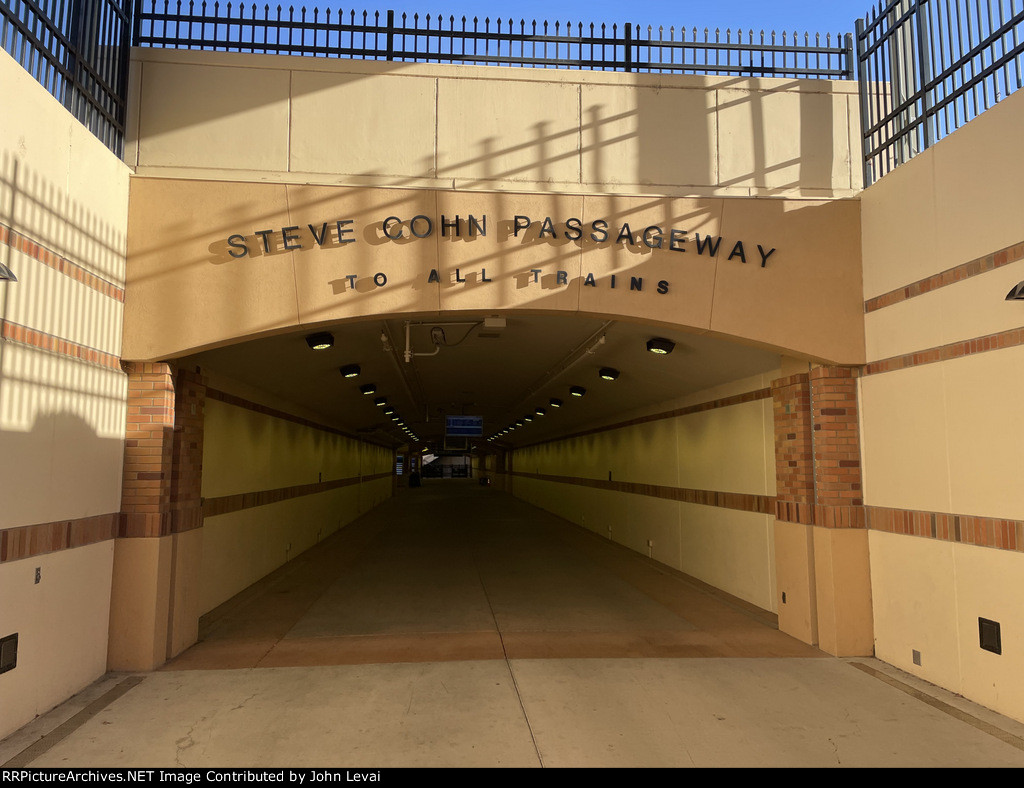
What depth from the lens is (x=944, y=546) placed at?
5.72 m

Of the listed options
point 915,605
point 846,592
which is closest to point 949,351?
point 915,605

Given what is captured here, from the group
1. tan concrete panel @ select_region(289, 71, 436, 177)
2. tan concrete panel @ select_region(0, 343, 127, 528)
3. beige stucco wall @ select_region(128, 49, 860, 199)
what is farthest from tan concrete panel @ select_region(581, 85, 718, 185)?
tan concrete panel @ select_region(0, 343, 127, 528)

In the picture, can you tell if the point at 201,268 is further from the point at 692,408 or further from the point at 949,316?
the point at 692,408

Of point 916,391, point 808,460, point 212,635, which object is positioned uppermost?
point 916,391

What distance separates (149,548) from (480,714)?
3438mm

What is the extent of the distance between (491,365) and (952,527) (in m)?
7.89

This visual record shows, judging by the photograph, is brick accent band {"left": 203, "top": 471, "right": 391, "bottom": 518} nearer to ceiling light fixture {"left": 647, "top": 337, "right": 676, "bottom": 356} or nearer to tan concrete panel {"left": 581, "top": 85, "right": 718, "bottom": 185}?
ceiling light fixture {"left": 647, "top": 337, "right": 676, "bottom": 356}

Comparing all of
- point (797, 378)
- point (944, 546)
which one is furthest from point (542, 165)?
point (944, 546)

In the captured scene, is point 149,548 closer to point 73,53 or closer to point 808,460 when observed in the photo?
point 73,53

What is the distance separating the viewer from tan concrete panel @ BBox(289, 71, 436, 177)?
6906mm

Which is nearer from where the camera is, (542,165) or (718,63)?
(542,165)

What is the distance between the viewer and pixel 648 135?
23.6ft

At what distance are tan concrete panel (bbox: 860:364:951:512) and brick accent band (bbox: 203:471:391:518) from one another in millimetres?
7640

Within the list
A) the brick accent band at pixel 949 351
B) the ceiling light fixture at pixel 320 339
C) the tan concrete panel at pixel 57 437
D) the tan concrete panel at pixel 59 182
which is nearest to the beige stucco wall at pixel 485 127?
the tan concrete panel at pixel 59 182
